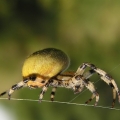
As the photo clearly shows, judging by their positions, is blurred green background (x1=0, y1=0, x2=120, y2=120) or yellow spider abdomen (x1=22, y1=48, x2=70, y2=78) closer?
yellow spider abdomen (x1=22, y1=48, x2=70, y2=78)

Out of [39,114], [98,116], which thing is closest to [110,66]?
[98,116]

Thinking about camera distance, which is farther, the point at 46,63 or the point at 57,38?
the point at 57,38

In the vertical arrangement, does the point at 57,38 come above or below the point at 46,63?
above

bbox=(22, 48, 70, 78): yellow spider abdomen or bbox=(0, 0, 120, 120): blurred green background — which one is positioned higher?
bbox=(0, 0, 120, 120): blurred green background
